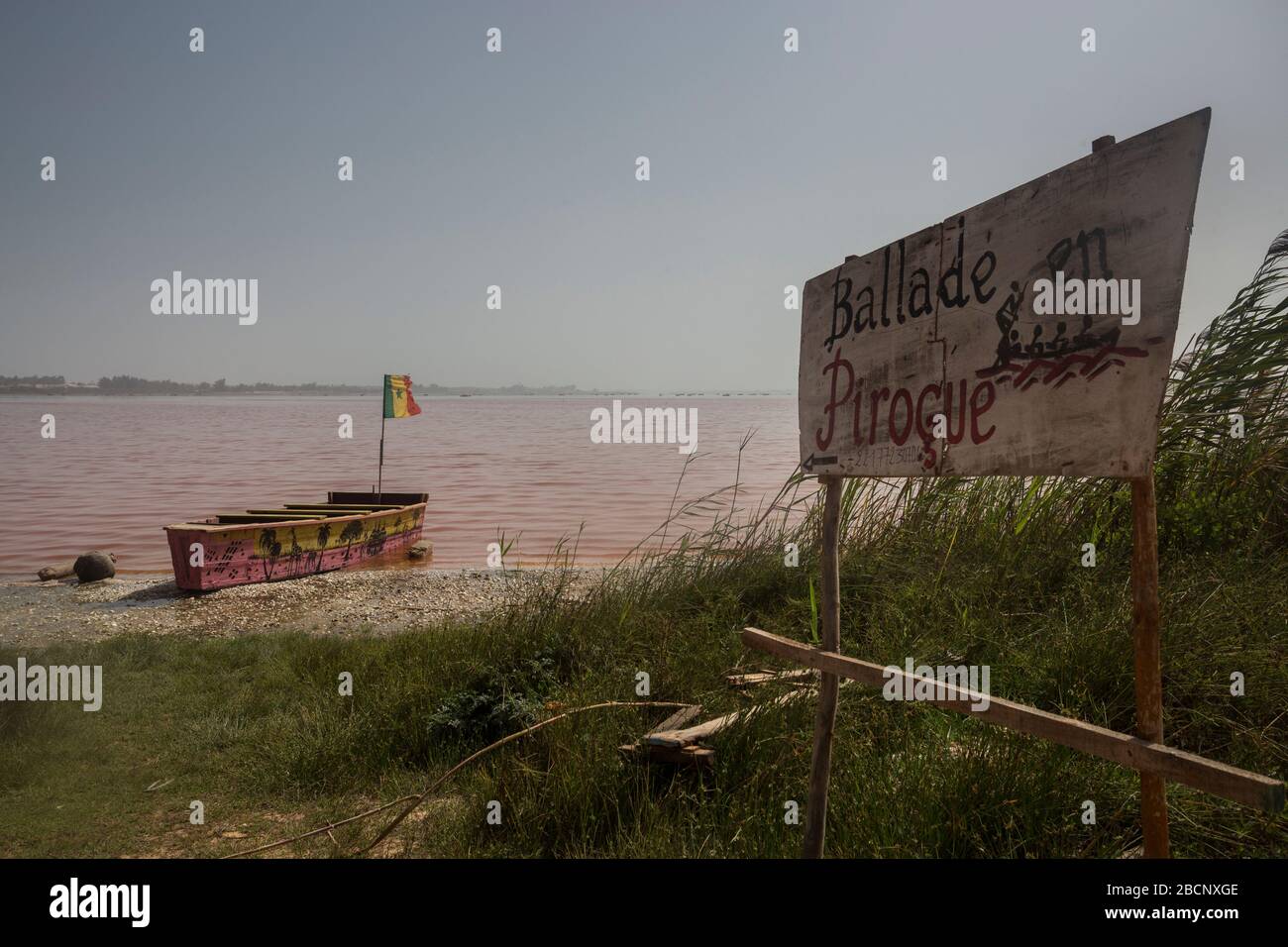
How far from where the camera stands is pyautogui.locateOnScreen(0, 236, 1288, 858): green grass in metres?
3.08

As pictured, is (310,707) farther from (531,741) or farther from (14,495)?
(14,495)

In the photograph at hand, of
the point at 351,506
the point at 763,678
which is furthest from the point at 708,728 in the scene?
the point at 351,506

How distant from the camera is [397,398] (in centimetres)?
1587

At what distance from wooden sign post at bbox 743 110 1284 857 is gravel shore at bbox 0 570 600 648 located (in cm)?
616

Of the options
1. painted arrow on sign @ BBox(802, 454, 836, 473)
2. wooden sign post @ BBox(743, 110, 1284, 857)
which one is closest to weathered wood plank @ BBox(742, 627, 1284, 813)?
wooden sign post @ BBox(743, 110, 1284, 857)

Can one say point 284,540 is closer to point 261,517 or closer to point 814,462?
point 261,517

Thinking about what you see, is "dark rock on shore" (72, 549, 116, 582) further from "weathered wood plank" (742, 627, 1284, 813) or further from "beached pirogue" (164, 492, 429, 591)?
"weathered wood plank" (742, 627, 1284, 813)

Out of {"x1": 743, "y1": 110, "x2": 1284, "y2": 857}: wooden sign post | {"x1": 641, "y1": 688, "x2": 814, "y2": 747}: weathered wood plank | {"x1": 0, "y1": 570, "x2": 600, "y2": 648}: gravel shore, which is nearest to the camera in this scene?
{"x1": 743, "y1": 110, "x2": 1284, "y2": 857}: wooden sign post

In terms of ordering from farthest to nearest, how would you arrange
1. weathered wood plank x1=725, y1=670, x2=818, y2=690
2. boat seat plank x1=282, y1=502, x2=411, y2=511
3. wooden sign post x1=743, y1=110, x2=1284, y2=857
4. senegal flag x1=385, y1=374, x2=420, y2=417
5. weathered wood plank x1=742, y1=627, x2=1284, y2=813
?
1. senegal flag x1=385, y1=374, x2=420, y2=417
2. boat seat plank x1=282, y1=502, x2=411, y2=511
3. weathered wood plank x1=725, y1=670, x2=818, y2=690
4. wooden sign post x1=743, y1=110, x2=1284, y2=857
5. weathered wood plank x1=742, y1=627, x2=1284, y2=813

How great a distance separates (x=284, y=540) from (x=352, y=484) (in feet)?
55.4

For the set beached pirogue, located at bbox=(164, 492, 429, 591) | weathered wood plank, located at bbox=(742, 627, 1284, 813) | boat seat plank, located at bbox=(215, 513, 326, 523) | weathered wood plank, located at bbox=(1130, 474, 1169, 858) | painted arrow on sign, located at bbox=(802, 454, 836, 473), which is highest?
painted arrow on sign, located at bbox=(802, 454, 836, 473)
